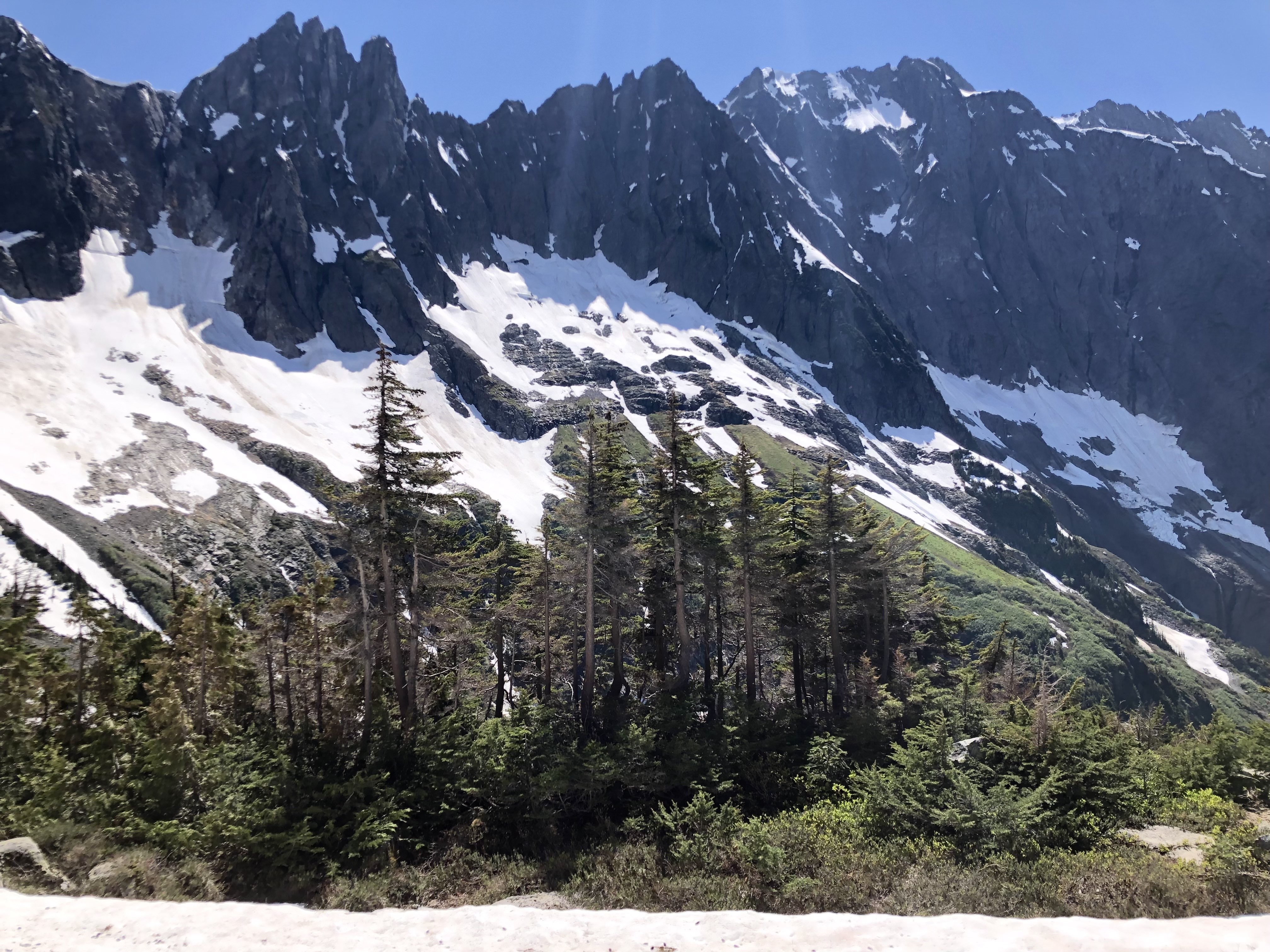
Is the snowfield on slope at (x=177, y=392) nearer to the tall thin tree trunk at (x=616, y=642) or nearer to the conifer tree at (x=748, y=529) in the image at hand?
the tall thin tree trunk at (x=616, y=642)

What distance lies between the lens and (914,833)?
15.0 meters

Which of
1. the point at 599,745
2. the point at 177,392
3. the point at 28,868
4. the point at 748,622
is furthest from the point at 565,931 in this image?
the point at 177,392

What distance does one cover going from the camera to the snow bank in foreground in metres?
9.27

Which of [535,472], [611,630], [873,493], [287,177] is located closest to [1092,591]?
[873,493]

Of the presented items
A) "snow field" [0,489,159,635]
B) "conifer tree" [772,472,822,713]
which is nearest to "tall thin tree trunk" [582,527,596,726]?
"conifer tree" [772,472,822,713]

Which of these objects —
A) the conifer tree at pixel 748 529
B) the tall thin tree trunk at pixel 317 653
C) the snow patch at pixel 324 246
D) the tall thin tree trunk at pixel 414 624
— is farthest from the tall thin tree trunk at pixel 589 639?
the snow patch at pixel 324 246

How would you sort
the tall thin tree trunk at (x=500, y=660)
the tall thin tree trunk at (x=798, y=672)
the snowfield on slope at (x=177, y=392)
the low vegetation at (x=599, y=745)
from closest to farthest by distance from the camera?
the low vegetation at (x=599, y=745), the tall thin tree trunk at (x=798, y=672), the tall thin tree trunk at (x=500, y=660), the snowfield on slope at (x=177, y=392)

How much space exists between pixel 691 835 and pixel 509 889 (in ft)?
14.3

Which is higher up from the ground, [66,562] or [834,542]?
[834,542]

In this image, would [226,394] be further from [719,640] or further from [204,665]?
Result: [719,640]

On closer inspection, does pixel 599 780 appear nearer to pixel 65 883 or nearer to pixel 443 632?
pixel 443 632

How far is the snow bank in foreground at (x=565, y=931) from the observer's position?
9266mm

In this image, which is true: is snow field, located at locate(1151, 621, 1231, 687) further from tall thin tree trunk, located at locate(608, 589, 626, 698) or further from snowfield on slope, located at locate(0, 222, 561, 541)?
tall thin tree trunk, located at locate(608, 589, 626, 698)

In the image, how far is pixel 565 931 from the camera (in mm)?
10492
